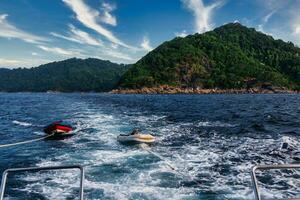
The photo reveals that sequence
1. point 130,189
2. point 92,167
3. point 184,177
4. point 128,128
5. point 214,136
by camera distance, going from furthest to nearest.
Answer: point 128,128, point 214,136, point 92,167, point 184,177, point 130,189

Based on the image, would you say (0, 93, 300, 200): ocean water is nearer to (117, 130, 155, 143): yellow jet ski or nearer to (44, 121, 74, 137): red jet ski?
(117, 130, 155, 143): yellow jet ski

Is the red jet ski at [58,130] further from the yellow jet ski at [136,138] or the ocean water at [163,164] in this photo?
the yellow jet ski at [136,138]

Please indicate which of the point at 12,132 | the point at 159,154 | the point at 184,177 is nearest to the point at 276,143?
the point at 159,154

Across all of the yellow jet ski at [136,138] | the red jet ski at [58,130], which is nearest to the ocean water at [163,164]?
the yellow jet ski at [136,138]

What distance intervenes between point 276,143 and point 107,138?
13.6 m

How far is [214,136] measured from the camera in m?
28.5

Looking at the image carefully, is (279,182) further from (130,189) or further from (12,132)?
(12,132)

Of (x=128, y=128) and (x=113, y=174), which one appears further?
(x=128, y=128)

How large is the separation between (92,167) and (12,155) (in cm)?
806

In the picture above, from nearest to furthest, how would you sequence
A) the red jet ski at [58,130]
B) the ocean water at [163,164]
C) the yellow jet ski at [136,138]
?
1. the ocean water at [163,164]
2. the yellow jet ski at [136,138]
3. the red jet ski at [58,130]

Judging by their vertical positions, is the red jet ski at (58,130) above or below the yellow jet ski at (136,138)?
below

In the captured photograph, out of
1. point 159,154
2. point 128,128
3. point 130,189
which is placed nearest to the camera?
point 130,189

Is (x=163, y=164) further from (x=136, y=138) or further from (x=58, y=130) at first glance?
(x=58, y=130)

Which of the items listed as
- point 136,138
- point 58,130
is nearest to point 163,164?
point 136,138
